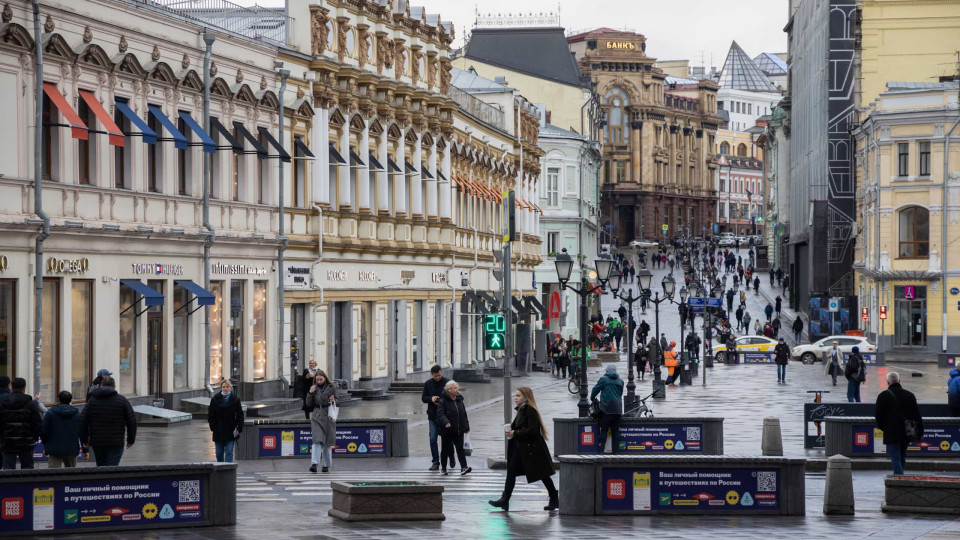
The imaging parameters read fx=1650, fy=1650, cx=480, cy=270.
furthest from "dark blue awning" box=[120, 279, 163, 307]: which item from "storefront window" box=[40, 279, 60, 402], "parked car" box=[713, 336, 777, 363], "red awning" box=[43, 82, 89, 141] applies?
"parked car" box=[713, 336, 777, 363]

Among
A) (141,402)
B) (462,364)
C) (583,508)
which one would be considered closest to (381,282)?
(462,364)

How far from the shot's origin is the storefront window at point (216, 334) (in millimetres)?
40375

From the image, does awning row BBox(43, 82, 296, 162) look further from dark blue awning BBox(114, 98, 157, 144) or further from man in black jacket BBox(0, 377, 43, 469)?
man in black jacket BBox(0, 377, 43, 469)

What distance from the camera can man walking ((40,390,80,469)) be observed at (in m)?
21.5

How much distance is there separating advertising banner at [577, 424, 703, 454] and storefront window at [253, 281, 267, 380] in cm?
1582

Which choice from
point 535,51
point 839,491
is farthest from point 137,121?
point 535,51

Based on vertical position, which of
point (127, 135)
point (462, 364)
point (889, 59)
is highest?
point (889, 59)

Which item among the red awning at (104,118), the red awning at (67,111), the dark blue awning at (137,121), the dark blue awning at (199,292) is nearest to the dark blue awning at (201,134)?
the dark blue awning at (137,121)

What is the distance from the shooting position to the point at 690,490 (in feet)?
66.7

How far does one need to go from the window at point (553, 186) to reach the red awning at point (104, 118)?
2511 inches

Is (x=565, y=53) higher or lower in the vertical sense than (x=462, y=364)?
higher

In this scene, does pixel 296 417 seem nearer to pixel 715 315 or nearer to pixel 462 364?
pixel 462 364

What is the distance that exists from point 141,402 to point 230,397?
11858 millimetres

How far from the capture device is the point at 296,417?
3906cm
